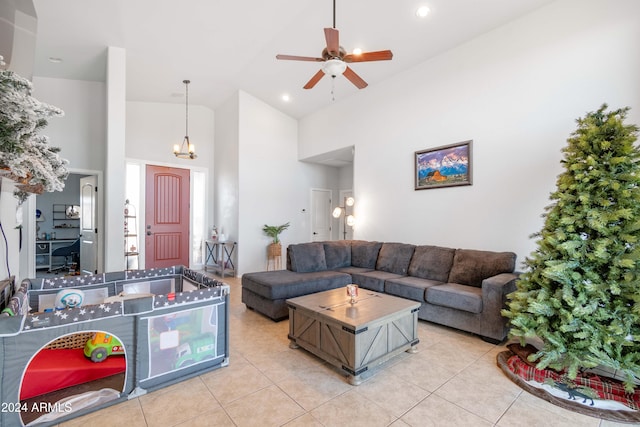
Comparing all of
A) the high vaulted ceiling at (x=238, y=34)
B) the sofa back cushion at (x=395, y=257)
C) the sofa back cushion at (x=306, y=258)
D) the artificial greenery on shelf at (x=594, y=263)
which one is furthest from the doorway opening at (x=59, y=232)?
the artificial greenery on shelf at (x=594, y=263)

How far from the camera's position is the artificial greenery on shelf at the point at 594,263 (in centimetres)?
204

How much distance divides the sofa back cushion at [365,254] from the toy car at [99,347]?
350 centimetres

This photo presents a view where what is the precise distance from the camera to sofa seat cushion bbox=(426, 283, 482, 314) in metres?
3.05

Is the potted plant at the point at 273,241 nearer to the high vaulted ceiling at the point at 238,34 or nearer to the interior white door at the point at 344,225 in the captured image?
the interior white door at the point at 344,225

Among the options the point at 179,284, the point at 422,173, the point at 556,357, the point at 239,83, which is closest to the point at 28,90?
the point at 179,284

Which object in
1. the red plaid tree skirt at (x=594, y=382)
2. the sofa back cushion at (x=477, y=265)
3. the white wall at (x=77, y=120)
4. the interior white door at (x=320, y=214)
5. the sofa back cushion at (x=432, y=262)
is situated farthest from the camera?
the interior white door at (x=320, y=214)

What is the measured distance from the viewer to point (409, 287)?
12.0 feet

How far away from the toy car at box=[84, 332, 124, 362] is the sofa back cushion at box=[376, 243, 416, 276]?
3.48 metres

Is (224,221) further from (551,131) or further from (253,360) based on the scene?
(551,131)

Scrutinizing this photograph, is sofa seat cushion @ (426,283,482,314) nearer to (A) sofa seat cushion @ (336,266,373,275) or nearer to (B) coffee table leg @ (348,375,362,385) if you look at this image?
(A) sofa seat cushion @ (336,266,373,275)

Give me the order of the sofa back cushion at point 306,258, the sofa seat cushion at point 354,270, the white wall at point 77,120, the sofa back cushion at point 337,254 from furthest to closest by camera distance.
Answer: the white wall at point 77,120
the sofa back cushion at point 337,254
the sofa seat cushion at point 354,270
the sofa back cushion at point 306,258

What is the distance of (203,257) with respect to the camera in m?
6.92

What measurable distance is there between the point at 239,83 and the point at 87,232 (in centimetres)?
407

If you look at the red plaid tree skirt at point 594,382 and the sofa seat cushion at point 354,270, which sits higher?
the sofa seat cushion at point 354,270
